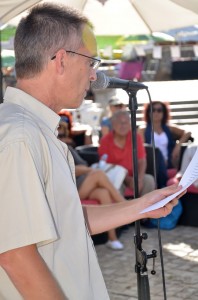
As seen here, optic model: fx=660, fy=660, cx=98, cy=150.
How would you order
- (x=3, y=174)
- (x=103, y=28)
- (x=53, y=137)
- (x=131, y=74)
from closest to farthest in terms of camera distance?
(x=3, y=174)
(x=53, y=137)
(x=103, y=28)
(x=131, y=74)

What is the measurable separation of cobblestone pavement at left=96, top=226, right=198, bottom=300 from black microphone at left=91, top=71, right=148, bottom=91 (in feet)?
7.79

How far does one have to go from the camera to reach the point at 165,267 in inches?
229

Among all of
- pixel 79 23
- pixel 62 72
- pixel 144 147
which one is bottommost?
pixel 144 147

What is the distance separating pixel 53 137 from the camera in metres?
1.86

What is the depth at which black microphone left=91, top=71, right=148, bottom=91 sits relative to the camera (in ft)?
8.72

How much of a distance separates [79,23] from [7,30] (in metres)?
14.2

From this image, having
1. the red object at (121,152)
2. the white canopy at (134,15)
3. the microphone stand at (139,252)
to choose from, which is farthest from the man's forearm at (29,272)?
the red object at (121,152)

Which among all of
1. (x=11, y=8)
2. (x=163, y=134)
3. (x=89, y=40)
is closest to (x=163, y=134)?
(x=163, y=134)

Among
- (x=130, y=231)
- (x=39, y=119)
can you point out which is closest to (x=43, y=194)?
(x=39, y=119)

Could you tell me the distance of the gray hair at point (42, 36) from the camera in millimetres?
1878

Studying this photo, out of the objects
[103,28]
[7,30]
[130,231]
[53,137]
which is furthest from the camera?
[7,30]

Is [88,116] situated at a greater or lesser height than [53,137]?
lesser

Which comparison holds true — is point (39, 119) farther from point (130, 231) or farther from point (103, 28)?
point (103, 28)

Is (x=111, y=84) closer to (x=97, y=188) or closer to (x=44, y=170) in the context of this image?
(x=44, y=170)
